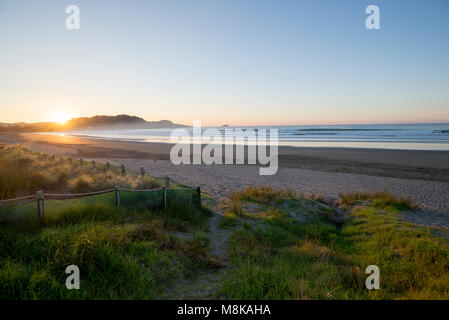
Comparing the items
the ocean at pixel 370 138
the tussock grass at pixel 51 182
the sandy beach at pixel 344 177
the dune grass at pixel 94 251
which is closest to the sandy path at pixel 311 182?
the sandy beach at pixel 344 177

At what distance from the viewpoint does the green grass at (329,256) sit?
3.46 meters

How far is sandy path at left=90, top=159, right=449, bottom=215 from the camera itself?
11.0 metres

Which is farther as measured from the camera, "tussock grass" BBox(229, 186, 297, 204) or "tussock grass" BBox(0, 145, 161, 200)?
"tussock grass" BBox(229, 186, 297, 204)

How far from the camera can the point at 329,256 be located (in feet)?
15.4

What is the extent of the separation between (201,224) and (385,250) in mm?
4258

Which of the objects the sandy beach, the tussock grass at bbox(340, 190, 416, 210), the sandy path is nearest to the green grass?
the tussock grass at bbox(340, 190, 416, 210)

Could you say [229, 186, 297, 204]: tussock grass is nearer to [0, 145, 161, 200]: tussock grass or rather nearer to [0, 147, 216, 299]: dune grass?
[0, 145, 161, 200]: tussock grass

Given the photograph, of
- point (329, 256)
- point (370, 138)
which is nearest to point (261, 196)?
point (329, 256)

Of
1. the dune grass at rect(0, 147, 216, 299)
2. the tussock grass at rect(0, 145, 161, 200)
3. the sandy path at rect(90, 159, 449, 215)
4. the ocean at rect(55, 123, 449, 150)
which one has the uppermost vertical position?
the ocean at rect(55, 123, 449, 150)

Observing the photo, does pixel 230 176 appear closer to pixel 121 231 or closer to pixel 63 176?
pixel 63 176

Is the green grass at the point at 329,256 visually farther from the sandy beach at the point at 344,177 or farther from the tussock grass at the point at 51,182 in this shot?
the tussock grass at the point at 51,182

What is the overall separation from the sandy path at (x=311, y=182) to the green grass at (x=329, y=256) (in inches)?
150

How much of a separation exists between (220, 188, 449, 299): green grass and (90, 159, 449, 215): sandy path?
3.80 meters

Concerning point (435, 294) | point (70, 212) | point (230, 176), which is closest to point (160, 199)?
point (70, 212)
